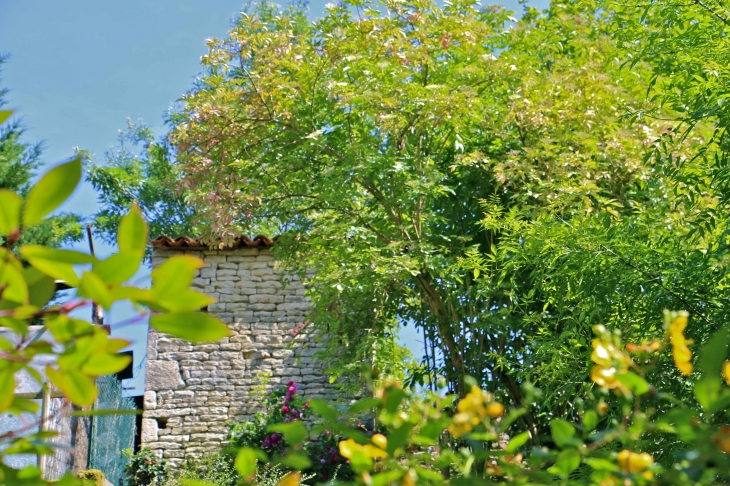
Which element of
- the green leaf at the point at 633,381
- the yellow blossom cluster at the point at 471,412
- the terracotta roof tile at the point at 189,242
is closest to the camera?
the green leaf at the point at 633,381

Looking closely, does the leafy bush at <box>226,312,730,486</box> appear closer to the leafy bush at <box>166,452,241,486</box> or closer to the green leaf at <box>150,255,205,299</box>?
the green leaf at <box>150,255,205,299</box>

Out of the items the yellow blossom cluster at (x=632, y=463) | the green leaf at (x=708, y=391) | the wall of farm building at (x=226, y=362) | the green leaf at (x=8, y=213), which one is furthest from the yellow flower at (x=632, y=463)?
the wall of farm building at (x=226, y=362)

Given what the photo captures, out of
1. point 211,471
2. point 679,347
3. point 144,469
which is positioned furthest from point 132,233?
point 144,469

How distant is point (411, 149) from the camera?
495cm

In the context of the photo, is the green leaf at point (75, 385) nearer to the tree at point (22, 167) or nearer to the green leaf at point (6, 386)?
the green leaf at point (6, 386)

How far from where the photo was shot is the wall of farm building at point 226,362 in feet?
23.8

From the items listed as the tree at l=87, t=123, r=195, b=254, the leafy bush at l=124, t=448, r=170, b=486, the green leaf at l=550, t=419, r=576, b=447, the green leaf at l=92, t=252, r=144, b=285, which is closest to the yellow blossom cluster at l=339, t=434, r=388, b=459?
the green leaf at l=550, t=419, r=576, b=447

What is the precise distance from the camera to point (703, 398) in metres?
0.55

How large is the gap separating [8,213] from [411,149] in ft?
14.8

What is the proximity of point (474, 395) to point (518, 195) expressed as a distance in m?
3.94

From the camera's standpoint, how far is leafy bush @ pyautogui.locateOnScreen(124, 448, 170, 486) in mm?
6910

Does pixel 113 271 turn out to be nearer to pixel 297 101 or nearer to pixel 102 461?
pixel 297 101

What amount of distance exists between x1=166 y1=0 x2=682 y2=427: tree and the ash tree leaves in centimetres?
370

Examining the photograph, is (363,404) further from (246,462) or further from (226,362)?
(226,362)
